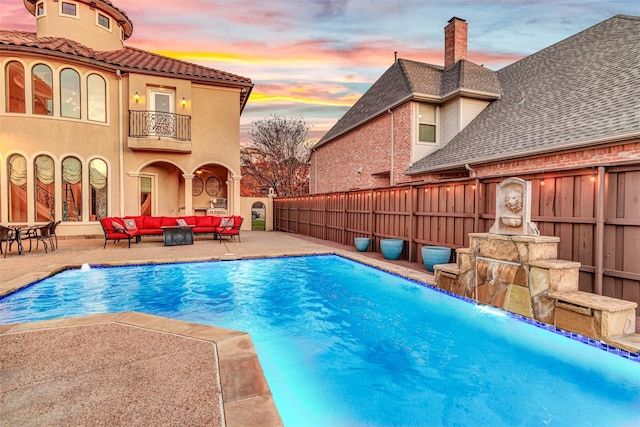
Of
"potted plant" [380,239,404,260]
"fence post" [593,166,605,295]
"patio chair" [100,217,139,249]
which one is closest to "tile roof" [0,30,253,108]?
"patio chair" [100,217,139,249]

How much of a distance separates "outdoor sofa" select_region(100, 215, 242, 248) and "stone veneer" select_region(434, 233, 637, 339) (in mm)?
8272

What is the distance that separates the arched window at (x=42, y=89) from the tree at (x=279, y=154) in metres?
17.4

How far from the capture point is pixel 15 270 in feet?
21.4

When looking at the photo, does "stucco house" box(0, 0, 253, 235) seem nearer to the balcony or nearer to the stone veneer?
the balcony

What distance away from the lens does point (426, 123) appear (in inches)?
503

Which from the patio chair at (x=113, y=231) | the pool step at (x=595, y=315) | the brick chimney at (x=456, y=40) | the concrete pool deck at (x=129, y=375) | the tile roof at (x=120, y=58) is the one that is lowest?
the concrete pool deck at (x=129, y=375)

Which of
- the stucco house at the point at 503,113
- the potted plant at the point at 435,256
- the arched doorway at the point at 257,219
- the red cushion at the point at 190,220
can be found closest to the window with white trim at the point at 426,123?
the stucco house at the point at 503,113

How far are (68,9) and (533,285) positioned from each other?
57.9ft

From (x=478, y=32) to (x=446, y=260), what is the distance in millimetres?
12407

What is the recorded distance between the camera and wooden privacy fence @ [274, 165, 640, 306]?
396 centimetres

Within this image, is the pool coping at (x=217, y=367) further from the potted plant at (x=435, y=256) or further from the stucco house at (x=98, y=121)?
the stucco house at (x=98, y=121)

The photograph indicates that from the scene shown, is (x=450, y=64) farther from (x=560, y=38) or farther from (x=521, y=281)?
(x=521, y=281)

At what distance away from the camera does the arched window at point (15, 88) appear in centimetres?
1091

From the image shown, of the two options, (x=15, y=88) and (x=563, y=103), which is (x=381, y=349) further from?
(x=15, y=88)
